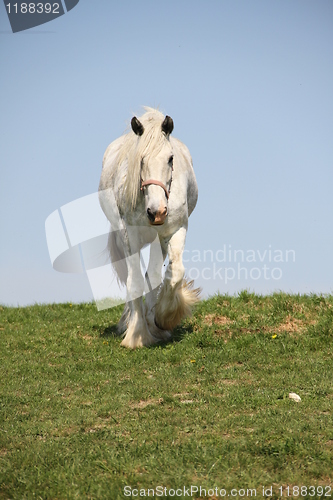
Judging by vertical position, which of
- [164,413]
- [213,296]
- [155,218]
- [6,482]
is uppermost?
[155,218]

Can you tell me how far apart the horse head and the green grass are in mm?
1993

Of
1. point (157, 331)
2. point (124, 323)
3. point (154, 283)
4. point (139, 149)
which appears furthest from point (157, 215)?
point (124, 323)

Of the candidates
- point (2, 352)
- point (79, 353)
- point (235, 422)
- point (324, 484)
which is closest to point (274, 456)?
point (324, 484)

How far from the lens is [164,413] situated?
17.6ft

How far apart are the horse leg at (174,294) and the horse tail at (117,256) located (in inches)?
70.8

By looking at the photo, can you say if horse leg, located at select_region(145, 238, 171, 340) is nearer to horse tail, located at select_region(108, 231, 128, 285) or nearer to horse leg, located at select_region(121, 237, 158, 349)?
horse leg, located at select_region(121, 237, 158, 349)

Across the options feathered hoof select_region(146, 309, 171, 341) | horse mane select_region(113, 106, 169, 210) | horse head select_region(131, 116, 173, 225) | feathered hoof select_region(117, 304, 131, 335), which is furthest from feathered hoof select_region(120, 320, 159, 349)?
horse head select_region(131, 116, 173, 225)

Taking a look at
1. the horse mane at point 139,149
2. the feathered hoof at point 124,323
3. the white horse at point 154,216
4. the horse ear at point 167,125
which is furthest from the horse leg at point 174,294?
the horse ear at point 167,125

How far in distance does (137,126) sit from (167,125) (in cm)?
41

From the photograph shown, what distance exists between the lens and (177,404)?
5598 mm

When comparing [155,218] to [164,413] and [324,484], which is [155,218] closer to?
[164,413]

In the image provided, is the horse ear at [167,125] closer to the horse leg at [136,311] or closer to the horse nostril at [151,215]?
the horse nostril at [151,215]

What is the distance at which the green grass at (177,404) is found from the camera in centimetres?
399

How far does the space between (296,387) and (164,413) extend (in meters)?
1.56
